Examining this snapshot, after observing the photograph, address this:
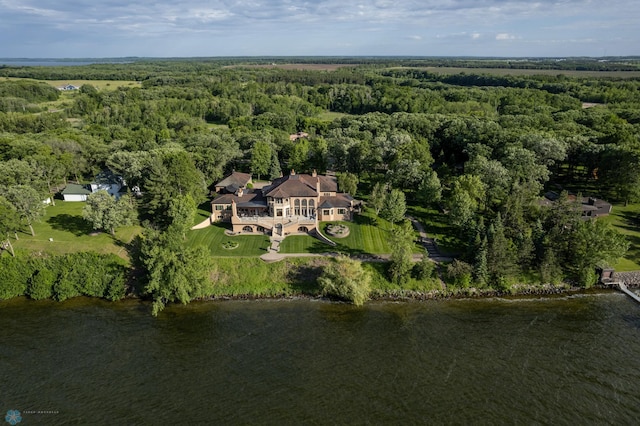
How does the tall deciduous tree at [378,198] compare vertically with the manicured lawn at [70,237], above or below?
above

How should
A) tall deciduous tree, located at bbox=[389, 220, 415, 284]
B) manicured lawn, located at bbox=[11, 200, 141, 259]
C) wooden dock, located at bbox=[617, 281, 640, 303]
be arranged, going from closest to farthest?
wooden dock, located at bbox=[617, 281, 640, 303]
tall deciduous tree, located at bbox=[389, 220, 415, 284]
manicured lawn, located at bbox=[11, 200, 141, 259]

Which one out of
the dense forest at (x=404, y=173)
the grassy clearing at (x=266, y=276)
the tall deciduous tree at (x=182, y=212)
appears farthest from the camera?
the tall deciduous tree at (x=182, y=212)

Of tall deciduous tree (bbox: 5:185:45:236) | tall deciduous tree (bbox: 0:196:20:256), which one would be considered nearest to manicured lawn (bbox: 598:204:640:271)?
tall deciduous tree (bbox: 0:196:20:256)

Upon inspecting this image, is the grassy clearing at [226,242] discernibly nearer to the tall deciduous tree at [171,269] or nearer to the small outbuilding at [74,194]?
the tall deciduous tree at [171,269]

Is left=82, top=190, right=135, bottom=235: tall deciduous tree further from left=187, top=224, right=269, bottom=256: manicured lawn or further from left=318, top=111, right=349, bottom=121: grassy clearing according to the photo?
left=318, top=111, right=349, bottom=121: grassy clearing

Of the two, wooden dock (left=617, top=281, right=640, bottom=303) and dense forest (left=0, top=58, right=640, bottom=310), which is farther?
dense forest (left=0, top=58, right=640, bottom=310)

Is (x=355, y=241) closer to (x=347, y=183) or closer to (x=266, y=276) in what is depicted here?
(x=266, y=276)

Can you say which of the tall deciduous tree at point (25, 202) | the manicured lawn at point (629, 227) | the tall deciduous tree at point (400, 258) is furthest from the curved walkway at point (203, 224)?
the manicured lawn at point (629, 227)

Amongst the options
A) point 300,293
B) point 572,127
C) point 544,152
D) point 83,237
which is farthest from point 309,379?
point 572,127
